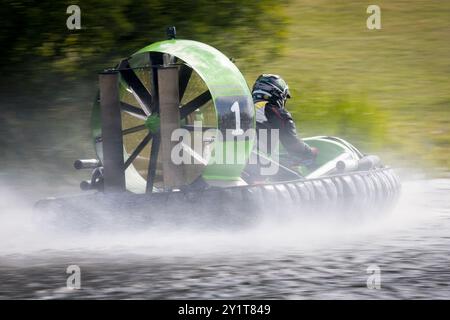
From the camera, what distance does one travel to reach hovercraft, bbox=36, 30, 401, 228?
9594mm

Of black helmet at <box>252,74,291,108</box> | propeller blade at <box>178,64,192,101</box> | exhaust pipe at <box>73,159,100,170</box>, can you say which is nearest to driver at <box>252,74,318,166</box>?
black helmet at <box>252,74,291,108</box>

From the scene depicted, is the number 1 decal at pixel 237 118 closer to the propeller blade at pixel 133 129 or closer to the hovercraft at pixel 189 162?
the hovercraft at pixel 189 162

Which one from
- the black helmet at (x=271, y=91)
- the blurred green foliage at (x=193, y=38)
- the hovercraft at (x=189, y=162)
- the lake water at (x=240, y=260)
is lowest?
the lake water at (x=240, y=260)

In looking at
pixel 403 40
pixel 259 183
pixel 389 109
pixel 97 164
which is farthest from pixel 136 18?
pixel 403 40

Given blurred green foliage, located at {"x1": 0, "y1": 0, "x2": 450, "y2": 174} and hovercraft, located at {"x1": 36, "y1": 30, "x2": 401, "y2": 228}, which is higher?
blurred green foliage, located at {"x1": 0, "y1": 0, "x2": 450, "y2": 174}

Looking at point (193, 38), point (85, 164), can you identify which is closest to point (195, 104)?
point (85, 164)

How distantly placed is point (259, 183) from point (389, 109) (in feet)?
40.6

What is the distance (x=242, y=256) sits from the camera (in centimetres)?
887

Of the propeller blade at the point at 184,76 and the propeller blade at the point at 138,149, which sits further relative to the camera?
the propeller blade at the point at 184,76

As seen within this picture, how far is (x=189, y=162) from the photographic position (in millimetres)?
9883

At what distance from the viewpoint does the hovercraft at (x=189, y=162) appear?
31.5 feet

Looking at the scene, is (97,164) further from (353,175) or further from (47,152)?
(47,152)

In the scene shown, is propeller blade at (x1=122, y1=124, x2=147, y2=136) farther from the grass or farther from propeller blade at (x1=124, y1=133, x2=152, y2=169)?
the grass

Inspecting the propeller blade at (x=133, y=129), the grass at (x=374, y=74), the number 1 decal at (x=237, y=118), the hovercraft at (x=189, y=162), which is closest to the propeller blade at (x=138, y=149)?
the hovercraft at (x=189, y=162)
